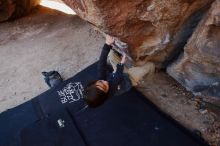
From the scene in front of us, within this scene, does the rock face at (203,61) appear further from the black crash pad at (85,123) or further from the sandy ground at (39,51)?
the sandy ground at (39,51)

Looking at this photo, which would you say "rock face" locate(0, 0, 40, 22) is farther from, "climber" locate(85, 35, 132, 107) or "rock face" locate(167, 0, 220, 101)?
"rock face" locate(167, 0, 220, 101)

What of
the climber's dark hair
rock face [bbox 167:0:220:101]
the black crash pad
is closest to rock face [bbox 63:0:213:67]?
rock face [bbox 167:0:220:101]

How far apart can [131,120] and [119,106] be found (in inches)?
7.7

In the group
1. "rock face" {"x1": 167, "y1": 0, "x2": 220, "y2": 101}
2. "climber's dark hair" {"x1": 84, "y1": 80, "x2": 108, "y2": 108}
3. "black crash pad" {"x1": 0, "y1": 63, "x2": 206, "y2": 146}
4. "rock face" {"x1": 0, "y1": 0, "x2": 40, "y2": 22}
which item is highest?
"rock face" {"x1": 0, "y1": 0, "x2": 40, "y2": 22}

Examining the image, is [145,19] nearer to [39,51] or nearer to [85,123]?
[85,123]

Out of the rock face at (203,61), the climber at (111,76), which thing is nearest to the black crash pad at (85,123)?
the climber at (111,76)

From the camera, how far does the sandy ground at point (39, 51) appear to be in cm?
357

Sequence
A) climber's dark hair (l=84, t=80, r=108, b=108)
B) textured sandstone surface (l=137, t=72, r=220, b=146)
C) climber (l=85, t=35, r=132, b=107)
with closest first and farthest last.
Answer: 1. textured sandstone surface (l=137, t=72, r=220, b=146)
2. climber's dark hair (l=84, t=80, r=108, b=108)
3. climber (l=85, t=35, r=132, b=107)

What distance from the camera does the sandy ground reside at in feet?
11.7

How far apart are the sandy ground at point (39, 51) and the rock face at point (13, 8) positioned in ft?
0.39

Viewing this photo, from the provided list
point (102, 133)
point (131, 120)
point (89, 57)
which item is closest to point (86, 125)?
point (102, 133)

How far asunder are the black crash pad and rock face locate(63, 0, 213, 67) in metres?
0.53

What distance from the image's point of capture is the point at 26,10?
487 centimetres

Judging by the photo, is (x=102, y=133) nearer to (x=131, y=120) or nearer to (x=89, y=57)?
(x=131, y=120)
